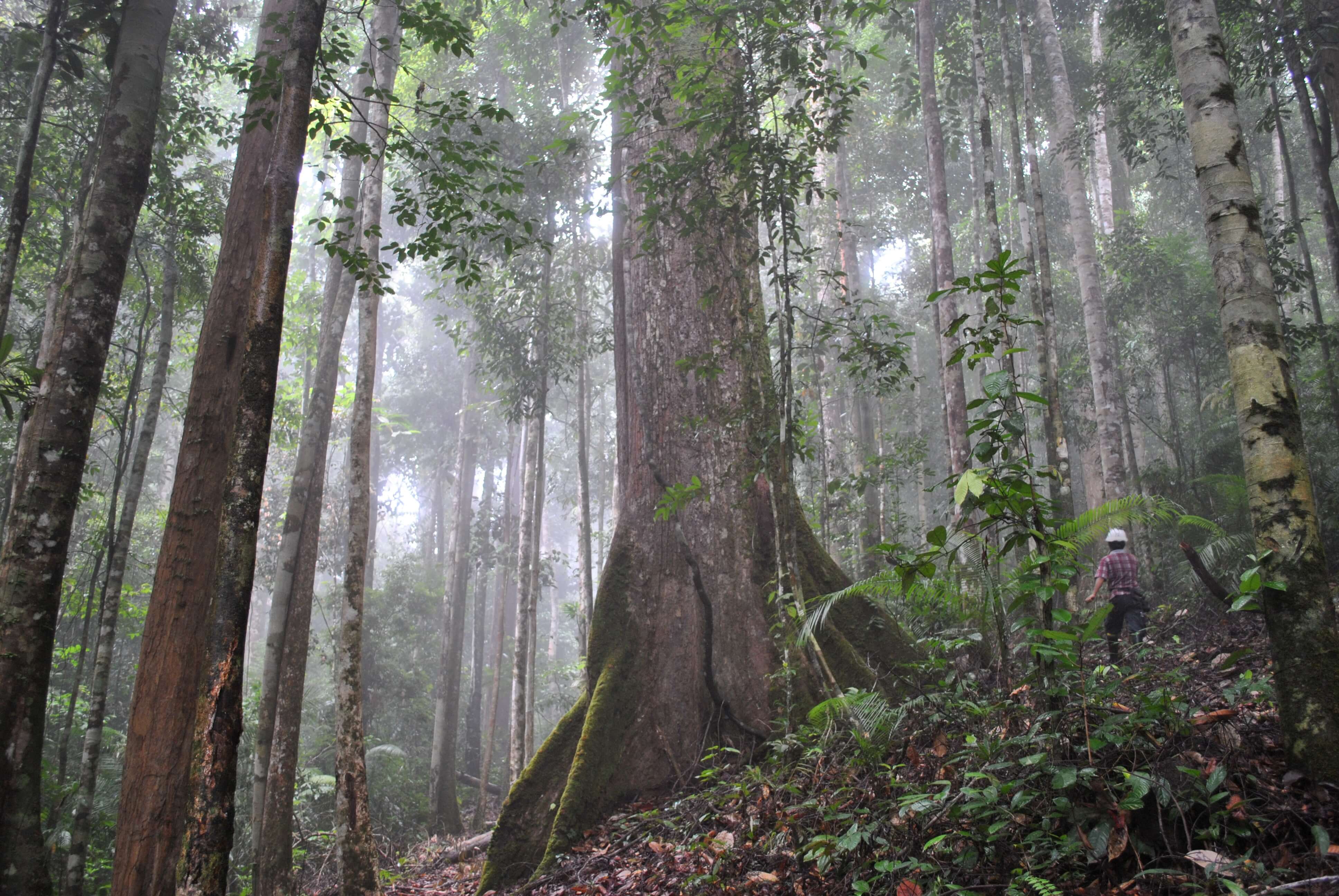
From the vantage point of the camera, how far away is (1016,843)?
2875 millimetres

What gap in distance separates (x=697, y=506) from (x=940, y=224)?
630cm

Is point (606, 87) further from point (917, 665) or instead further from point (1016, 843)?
point (1016, 843)

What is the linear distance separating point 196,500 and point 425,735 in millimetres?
16855

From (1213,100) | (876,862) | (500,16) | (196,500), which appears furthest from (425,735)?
(1213,100)

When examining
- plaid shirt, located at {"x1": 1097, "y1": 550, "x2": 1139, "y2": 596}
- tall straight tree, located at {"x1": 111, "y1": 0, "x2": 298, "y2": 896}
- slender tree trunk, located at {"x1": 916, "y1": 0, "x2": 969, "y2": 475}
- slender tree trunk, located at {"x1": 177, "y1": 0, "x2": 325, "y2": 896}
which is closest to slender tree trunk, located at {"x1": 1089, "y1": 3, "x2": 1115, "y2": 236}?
slender tree trunk, located at {"x1": 916, "y1": 0, "x2": 969, "y2": 475}

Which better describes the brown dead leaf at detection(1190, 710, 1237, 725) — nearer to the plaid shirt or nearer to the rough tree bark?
the rough tree bark

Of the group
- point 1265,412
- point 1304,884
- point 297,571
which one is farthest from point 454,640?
point 1304,884

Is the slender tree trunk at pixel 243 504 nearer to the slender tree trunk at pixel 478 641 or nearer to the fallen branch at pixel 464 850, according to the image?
the fallen branch at pixel 464 850

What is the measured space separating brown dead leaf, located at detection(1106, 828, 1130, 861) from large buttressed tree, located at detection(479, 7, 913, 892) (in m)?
2.32

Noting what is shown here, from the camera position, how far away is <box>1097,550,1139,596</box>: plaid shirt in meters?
7.52

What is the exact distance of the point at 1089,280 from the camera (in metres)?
12.2

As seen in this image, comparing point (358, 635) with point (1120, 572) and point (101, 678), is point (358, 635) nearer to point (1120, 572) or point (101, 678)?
point (101, 678)

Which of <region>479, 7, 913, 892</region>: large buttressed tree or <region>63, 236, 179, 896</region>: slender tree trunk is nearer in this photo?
<region>479, 7, 913, 892</region>: large buttressed tree

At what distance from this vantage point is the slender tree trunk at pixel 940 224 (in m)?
9.15
